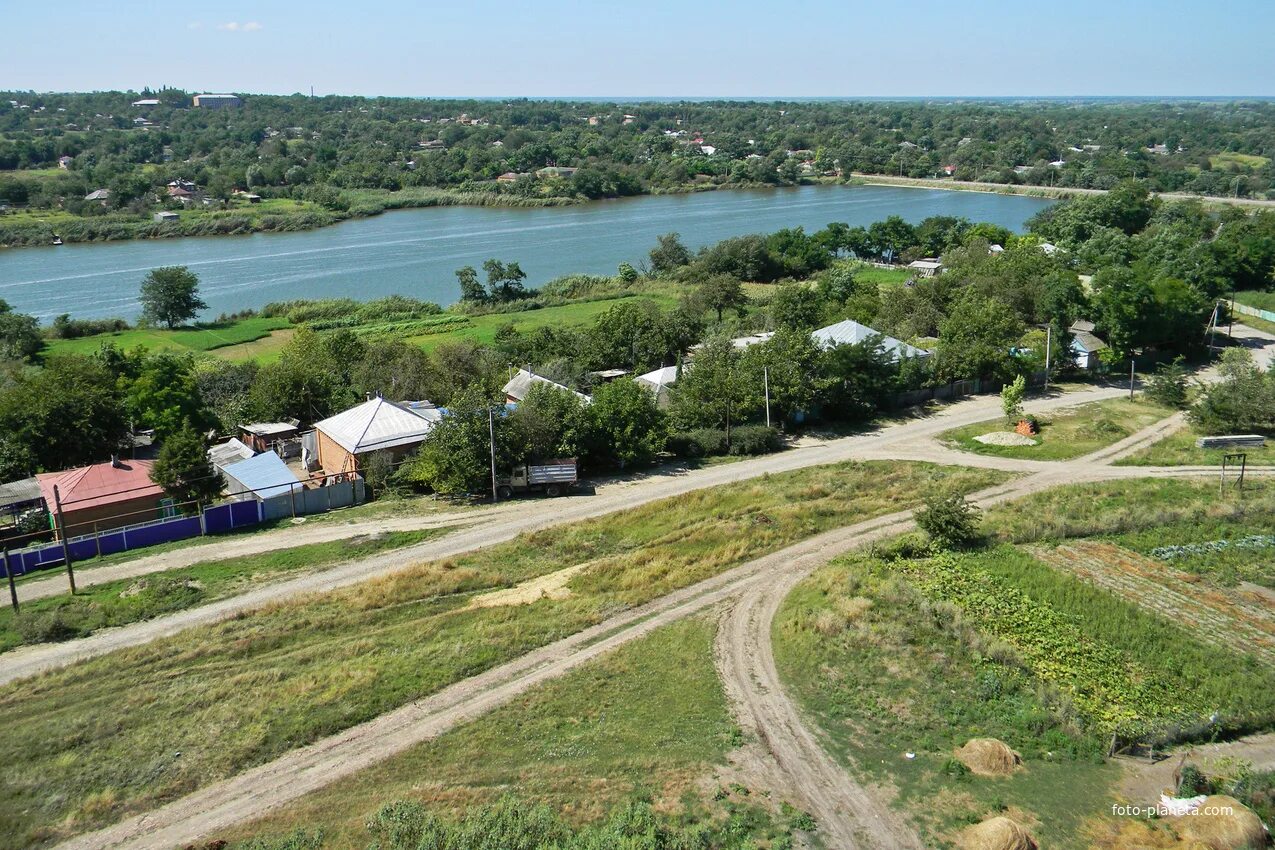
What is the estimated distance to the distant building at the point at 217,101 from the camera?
183 m

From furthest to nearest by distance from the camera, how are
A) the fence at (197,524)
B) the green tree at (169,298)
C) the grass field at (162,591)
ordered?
the green tree at (169,298)
the fence at (197,524)
the grass field at (162,591)

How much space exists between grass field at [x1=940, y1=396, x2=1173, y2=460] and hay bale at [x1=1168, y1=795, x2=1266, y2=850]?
15645mm

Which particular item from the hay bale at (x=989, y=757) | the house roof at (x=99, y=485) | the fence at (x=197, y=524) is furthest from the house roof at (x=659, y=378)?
the hay bale at (x=989, y=757)

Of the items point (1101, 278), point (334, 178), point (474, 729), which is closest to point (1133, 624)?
point (474, 729)

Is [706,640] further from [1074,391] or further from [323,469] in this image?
[1074,391]

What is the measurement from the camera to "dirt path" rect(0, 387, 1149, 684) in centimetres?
1527

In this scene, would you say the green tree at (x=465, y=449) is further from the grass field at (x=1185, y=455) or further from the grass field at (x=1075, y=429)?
the grass field at (x=1185, y=455)

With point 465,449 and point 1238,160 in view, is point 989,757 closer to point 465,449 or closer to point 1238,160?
point 465,449

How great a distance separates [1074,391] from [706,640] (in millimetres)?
22408

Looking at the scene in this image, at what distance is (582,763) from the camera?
11672 mm

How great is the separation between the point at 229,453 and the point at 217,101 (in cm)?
18874

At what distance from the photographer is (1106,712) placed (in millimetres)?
12633

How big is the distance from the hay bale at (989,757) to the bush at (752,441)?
14522 mm

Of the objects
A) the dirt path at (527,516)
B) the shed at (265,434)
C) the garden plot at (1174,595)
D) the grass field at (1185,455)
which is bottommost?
the grass field at (1185,455)
